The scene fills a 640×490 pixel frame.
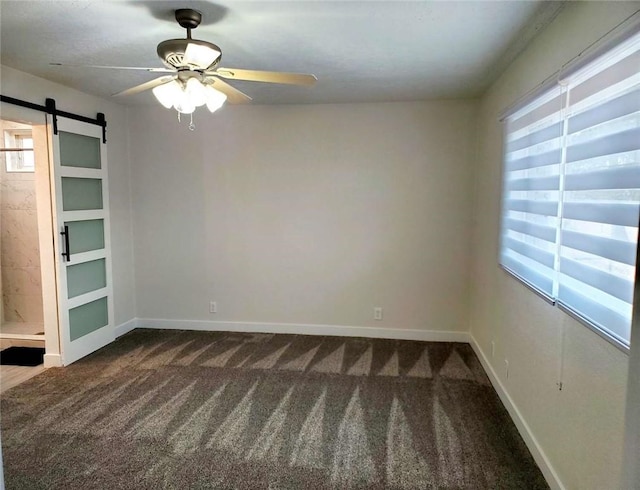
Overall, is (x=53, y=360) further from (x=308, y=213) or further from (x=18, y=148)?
(x=308, y=213)

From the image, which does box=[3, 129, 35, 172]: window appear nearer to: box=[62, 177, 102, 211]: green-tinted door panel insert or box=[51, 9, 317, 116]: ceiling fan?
box=[62, 177, 102, 211]: green-tinted door panel insert

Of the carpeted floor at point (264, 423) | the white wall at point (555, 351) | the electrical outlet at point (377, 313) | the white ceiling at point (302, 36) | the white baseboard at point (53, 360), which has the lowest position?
the carpeted floor at point (264, 423)

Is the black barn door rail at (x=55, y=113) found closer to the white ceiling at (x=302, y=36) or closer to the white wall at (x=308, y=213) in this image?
the white ceiling at (x=302, y=36)

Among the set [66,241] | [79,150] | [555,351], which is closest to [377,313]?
[555,351]

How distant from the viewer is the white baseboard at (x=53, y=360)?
3614 millimetres

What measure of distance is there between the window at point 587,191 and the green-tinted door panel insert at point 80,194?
3837 millimetres

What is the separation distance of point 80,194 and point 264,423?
2.82 metres

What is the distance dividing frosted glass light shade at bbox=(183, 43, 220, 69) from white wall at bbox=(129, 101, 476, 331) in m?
A: 2.30

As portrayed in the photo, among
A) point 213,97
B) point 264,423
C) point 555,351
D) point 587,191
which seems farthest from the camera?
point 264,423

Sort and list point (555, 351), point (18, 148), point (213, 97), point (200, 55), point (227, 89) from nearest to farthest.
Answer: point (200, 55) → point (555, 351) → point (213, 97) → point (227, 89) → point (18, 148)

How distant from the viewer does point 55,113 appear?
11.3 feet

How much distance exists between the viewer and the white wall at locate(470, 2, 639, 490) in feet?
5.26

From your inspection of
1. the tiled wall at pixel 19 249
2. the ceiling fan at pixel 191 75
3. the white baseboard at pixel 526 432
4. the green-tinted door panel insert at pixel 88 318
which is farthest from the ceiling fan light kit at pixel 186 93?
the tiled wall at pixel 19 249

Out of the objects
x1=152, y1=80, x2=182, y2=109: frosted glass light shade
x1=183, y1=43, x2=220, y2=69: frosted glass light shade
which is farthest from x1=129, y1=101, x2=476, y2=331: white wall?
x1=183, y1=43, x2=220, y2=69: frosted glass light shade
